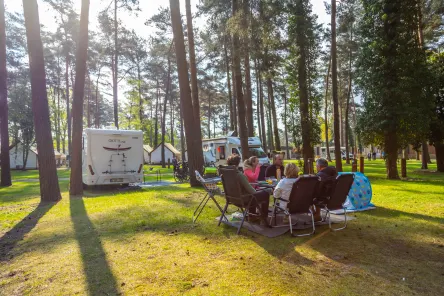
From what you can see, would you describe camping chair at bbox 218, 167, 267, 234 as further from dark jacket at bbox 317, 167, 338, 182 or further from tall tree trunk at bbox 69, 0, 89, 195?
tall tree trunk at bbox 69, 0, 89, 195

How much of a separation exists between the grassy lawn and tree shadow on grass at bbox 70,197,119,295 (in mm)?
12

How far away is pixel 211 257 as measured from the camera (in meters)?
3.62

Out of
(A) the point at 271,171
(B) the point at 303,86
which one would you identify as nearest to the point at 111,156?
(A) the point at 271,171

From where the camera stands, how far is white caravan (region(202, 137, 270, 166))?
18.1 meters

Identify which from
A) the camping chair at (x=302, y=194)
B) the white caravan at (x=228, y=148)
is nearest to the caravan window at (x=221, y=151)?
the white caravan at (x=228, y=148)

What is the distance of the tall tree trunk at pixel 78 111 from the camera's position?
949 centimetres

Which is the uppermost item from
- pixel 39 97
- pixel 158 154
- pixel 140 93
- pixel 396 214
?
pixel 140 93

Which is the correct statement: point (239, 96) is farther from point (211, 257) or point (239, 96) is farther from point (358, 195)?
point (211, 257)

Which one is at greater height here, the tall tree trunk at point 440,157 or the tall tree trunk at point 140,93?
the tall tree trunk at point 140,93

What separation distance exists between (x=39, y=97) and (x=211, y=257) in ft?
23.6

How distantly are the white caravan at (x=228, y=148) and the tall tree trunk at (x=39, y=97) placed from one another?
10.9m

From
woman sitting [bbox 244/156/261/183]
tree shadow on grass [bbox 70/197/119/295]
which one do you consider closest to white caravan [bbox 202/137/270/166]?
woman sitting [bbox 244/156/261/183]

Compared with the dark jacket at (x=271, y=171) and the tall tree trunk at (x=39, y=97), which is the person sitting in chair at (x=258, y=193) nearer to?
the dark jacket at (x=271, y=171)

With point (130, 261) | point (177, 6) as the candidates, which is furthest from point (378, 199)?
point (177, 6)
